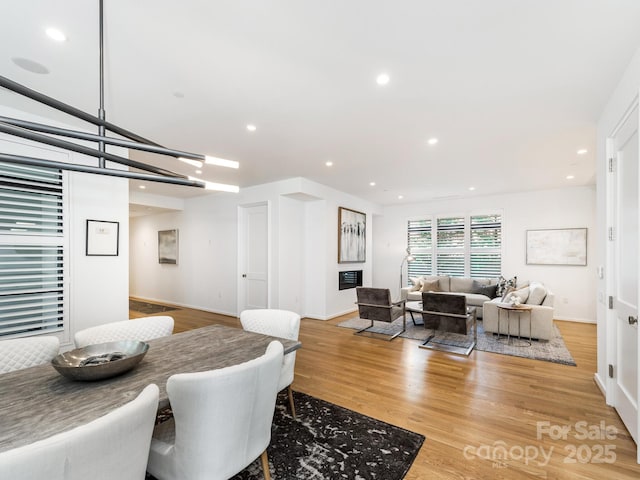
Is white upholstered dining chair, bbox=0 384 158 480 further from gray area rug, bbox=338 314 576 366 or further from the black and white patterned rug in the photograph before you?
gray area rug, bbox=338 314 576 366

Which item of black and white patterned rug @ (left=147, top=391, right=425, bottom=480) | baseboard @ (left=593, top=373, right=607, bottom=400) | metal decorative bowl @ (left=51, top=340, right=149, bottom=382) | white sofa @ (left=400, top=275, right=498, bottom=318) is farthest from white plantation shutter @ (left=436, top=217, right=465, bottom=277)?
metal decorative bowl @ (left=51, top=340, right=149, bottom=382)

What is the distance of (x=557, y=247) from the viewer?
6285mm

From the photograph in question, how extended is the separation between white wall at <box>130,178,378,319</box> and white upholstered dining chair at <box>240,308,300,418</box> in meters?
2.94

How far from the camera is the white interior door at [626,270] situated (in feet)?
7.06

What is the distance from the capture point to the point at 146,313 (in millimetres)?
6848

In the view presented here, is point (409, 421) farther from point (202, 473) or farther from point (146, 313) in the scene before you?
point (146, 313)

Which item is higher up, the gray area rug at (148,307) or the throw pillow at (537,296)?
the throw pillow at (537,296)

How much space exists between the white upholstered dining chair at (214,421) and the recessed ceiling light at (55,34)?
2.24m

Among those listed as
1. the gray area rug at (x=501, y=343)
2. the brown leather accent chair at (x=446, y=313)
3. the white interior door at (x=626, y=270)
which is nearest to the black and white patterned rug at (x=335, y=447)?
the white interior door at (x=626, y=270)

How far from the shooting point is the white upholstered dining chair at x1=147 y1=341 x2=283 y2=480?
1.23 m

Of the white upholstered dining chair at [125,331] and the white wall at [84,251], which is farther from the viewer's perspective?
the white wall at [84,251]

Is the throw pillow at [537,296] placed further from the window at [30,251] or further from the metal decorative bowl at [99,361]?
the window at [30,251]

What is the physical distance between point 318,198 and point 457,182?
2.70 meters

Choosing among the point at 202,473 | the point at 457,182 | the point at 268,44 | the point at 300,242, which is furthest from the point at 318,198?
the point at 202,473
